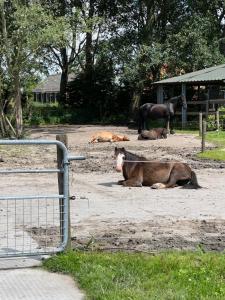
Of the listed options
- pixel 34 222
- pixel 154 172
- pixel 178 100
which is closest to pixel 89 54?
pixel 178 100

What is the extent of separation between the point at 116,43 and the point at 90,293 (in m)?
41.9

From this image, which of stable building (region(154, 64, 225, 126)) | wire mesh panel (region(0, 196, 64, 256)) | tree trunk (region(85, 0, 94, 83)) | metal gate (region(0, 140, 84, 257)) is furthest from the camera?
tree trunk (region(85, 0, 94, 83))

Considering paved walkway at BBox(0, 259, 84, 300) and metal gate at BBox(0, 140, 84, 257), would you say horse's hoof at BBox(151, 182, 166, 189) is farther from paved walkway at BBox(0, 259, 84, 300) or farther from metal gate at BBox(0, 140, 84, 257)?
paved walkway at BBox(0, 259, 84, 300)

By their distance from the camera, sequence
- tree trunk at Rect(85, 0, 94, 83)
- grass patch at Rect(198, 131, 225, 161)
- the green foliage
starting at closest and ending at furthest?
grass patch at Rect(198, 131, 225, 161)
the green foliage
tree trunk at Rect(85, 0, 94, 83)

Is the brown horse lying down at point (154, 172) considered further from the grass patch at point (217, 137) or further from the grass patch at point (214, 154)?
the grass patch at point (217, 137)

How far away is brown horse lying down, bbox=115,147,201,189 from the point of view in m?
13.4

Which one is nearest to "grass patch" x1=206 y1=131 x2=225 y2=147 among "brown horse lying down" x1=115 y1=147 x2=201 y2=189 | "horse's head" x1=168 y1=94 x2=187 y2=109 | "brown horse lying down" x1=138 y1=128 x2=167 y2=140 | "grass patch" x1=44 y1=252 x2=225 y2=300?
"brown horse lying down" x1=138 y1=128 x2=167 y2=140

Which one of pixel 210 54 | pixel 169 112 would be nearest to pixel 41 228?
pixel 169 112

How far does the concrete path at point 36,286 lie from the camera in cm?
541

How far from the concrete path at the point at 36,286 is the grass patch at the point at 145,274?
13 centimetres

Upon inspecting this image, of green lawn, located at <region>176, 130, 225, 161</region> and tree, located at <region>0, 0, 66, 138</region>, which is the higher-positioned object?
tree, located at <region>0, 0, 66, 138</region>

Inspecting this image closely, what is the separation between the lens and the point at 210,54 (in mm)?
44812

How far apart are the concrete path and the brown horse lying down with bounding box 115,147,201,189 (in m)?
7.31

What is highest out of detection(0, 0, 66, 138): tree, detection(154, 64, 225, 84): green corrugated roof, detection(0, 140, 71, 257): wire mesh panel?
detection(0, 0, 66, 138): tree
